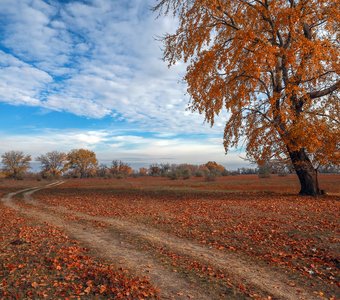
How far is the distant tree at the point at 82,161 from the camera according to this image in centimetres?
10424

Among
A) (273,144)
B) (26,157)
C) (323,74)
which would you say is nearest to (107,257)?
(273,144)

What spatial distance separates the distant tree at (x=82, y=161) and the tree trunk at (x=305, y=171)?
288 ft

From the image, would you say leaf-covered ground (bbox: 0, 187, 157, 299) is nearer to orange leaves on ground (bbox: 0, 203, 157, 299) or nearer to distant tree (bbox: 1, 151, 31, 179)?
orange leaves on ground (bbox: 0, 203, 157, 299)

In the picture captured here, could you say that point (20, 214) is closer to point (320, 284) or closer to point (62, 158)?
point (320, 284)

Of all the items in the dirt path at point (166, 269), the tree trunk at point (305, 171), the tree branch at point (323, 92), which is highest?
the tree branch at point (323, 92)

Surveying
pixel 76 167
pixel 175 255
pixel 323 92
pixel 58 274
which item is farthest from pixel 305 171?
pixel 76 167

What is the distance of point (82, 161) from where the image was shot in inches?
4247

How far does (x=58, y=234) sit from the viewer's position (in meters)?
10.9

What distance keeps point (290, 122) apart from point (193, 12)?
943 cm

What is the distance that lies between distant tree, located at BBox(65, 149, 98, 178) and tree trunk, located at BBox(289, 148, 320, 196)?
288 ft

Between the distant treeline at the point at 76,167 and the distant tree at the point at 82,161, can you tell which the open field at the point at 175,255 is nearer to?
the distant treeline at the point at 76,167

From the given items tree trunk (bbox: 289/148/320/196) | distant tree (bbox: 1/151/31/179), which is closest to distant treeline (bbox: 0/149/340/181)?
distant tree (bbox: 1/151/31/179)

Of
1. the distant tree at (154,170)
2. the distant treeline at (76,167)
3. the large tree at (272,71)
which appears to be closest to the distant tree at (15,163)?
the distant treeline at (76,167)

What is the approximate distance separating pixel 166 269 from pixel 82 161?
345ft
